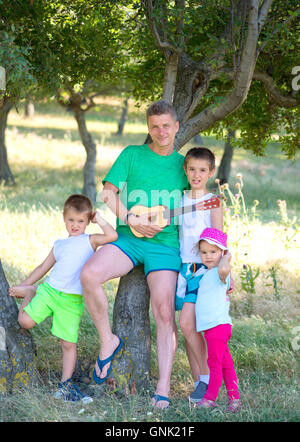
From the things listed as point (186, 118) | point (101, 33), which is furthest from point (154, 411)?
point (101, 33)

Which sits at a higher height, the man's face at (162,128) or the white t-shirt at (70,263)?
the man's face at (162,128)

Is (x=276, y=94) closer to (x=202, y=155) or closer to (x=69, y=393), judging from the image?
(x=202, y=155)

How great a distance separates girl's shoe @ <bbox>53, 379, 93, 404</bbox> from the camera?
3.52m

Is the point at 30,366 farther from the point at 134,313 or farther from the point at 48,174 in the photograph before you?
the point at 48,174

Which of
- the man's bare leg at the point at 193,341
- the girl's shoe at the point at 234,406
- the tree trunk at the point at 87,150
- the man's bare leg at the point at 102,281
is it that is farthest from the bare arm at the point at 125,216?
the tree trunk at the point at 87,150

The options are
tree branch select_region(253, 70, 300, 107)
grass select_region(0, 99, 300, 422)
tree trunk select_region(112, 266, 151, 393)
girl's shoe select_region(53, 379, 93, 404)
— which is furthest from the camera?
tree branch select_region(253, 70, 300, 107)

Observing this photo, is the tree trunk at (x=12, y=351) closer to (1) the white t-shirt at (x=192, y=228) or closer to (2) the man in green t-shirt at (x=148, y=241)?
(2) the man in green t-shirt at (x=148, y=241)

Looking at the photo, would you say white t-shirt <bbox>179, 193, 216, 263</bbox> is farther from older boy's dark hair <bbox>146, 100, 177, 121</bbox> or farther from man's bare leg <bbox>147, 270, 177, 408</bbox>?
older boy's dark hair <bbox>146, 100, 177, 121</bbox>

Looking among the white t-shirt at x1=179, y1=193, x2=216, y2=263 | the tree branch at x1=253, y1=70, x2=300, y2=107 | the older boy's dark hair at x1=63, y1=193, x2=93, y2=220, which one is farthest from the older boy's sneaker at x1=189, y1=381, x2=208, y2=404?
the tree branch at x1=253, y1=70, x2=300, y2=107

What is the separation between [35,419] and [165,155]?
82.8 inches

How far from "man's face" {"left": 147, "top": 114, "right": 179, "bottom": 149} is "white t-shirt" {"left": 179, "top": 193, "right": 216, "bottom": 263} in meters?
0.49

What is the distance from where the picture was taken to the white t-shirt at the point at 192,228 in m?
3.76
